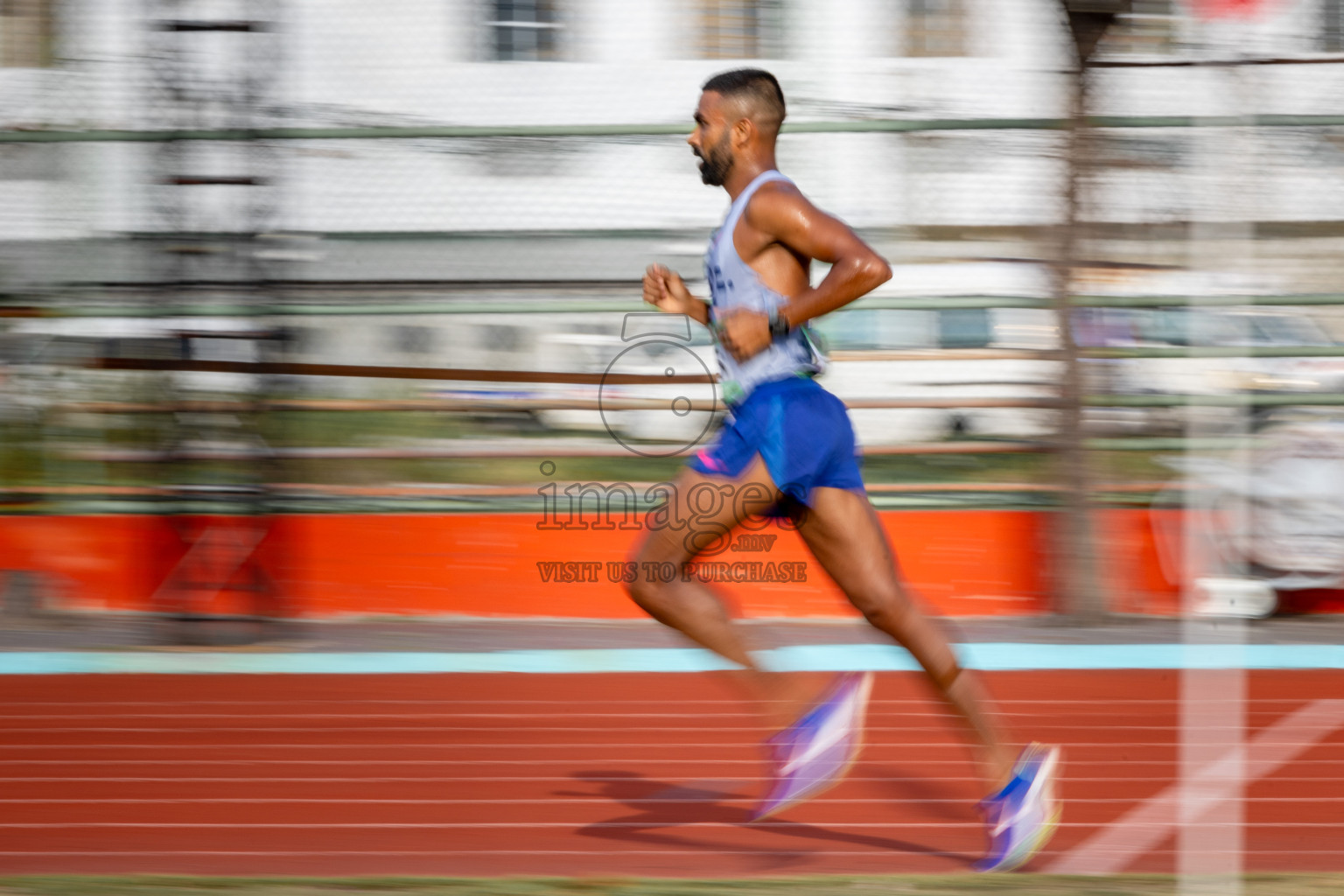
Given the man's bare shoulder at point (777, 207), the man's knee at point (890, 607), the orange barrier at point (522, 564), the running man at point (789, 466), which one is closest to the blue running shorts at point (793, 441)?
the running man at point (789, 466)

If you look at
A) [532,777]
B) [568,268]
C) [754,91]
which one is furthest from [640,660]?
[754,91]

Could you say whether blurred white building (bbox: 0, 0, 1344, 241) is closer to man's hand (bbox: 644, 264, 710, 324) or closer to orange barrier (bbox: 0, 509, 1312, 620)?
orange barrier (bbox: 0, 509, 1312, 620)

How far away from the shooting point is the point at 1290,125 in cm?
698

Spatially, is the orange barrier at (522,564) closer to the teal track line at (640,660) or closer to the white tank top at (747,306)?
the teal track line at (640,660)

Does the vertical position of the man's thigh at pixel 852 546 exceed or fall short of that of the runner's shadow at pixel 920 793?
it exceeds it

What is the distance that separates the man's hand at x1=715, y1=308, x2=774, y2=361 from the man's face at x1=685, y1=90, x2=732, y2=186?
1.32ft

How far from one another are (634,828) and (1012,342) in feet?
13.0

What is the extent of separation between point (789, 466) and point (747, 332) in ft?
1.07

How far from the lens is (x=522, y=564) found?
7004mm

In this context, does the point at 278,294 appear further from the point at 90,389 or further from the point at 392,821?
the point at 392,821

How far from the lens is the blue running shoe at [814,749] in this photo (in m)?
3.42

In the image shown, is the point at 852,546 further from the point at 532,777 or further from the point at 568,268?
the point at 568,268

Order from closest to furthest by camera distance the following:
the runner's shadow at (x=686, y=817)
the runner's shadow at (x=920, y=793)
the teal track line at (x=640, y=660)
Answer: the runner's shadow at (x=686, y=817) < the runner's shadow at (x=920, y=793) < the teal track line at (x=640, y=660)

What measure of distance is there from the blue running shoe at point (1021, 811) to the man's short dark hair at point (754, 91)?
1.62 meters
